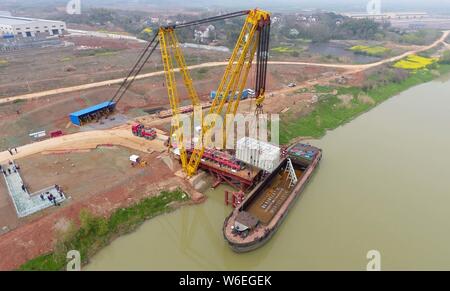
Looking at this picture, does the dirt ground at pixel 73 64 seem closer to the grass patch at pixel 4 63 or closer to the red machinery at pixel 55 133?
the grass patch at pixel 4 63

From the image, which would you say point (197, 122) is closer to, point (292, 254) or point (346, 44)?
point (292, 254)

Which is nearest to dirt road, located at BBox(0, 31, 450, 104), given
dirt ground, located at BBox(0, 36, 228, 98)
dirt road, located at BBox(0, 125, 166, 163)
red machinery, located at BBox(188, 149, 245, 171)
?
dirt ground, located at BBox(0, 36, 228, 98)

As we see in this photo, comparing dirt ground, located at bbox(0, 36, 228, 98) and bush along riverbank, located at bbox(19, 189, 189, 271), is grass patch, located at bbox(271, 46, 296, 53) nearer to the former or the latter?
dirt ground, located at bbox(0, 36, 228, 98)

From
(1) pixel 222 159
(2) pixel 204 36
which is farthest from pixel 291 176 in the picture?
(2) pixel 204 36

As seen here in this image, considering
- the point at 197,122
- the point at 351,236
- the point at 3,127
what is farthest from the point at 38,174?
the point at 351,236

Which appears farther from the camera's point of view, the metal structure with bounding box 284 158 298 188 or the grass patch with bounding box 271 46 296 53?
the grass patch with bounding box 271 46 296 53

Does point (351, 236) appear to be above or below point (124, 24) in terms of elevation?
below
